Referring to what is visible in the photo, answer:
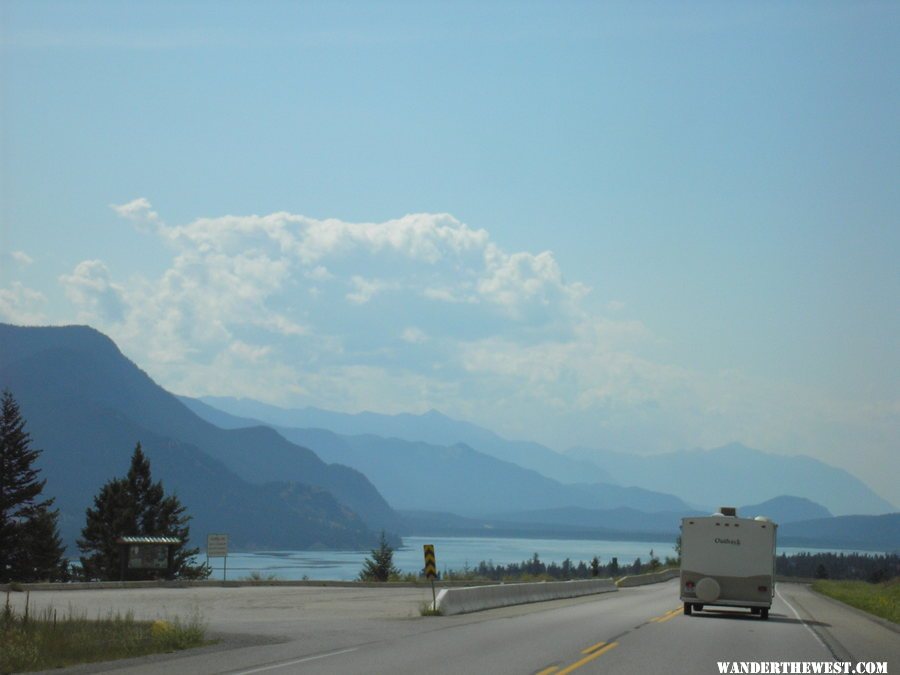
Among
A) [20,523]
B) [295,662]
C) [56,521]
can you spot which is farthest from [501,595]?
[56,521]

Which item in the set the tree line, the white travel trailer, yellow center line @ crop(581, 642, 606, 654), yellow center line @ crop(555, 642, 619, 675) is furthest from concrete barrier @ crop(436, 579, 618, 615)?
the tree line

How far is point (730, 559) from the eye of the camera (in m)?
28.8

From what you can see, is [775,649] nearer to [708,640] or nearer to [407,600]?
[708,640]

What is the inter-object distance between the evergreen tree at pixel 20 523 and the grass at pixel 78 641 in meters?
57.0

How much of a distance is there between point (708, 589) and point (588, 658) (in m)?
12.3

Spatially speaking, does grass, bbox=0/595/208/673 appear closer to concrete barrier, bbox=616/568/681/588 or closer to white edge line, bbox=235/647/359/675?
white edge line, bbox=235/647/359/675

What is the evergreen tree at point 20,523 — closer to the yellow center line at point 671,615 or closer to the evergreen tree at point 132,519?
the evergreen tree at point 132,519

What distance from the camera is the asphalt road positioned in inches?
656

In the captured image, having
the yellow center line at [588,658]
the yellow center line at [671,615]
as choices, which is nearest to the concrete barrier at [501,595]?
the yellow center line at [671,615]

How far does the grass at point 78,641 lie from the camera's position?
17000mm

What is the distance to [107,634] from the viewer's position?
20562 millimetres

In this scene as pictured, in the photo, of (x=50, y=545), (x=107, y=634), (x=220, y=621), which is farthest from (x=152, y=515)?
(x=107, y=634)

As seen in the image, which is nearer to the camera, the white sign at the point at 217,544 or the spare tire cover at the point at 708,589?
the spare tire cover at the point at 708,589

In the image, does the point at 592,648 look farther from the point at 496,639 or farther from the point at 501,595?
the point at 501,595
